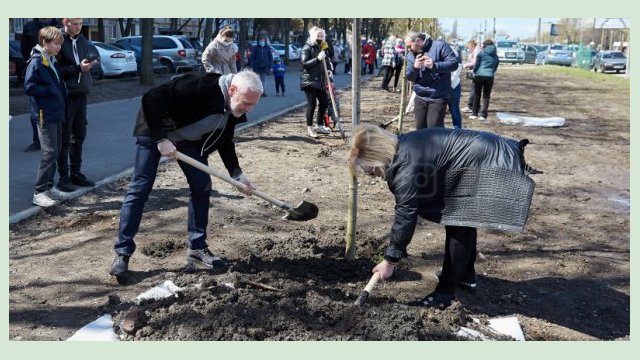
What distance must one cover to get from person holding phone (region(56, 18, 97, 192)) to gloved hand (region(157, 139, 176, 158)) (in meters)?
2.76

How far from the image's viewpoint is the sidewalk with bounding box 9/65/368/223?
6.59 metres

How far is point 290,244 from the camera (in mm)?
5129

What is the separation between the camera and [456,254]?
4.02m

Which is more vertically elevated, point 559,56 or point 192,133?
point 559,56

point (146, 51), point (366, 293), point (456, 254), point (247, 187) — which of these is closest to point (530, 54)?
point (146, 51)

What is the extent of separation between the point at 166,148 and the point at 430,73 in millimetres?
4630

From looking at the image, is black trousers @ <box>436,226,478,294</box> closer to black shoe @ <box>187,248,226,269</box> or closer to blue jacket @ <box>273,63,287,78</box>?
black shoe @ <box>187,248,226,269</box>

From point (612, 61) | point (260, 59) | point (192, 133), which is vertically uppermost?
point (612, 61)

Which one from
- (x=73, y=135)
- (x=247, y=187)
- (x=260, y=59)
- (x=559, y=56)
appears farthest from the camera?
(x=559, y=56)

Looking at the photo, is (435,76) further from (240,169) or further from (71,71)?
(71,71)

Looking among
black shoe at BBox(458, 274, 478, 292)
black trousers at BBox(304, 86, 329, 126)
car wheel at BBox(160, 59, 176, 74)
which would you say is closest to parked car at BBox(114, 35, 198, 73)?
car wheel at BBox(160, 59, 176, 74)

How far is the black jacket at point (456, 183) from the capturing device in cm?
365

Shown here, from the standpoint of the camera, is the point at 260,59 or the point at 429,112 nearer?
the point at 429,112

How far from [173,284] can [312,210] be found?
1184 millimetres
